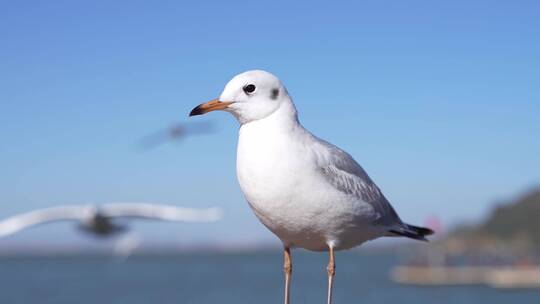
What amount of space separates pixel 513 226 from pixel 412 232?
423 feet

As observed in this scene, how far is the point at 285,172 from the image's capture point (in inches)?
147

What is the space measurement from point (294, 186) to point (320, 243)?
41cm

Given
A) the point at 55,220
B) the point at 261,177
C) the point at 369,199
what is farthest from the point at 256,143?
the point at 55,220

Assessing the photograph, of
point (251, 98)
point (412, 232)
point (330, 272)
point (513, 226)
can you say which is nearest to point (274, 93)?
point (251, 98)

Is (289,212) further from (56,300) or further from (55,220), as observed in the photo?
(56,300)

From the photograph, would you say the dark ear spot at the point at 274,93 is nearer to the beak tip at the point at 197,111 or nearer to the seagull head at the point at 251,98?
the seagull head at the point at 251,98

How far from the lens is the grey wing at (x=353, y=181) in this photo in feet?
13.0

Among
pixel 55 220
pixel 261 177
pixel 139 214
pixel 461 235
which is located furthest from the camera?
pixel 461 235

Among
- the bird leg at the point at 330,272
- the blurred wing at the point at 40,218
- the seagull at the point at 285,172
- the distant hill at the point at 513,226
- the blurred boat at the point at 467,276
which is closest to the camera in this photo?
the seagull at the point at 285,172

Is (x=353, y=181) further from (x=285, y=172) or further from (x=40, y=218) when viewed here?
(x=40, y=218)

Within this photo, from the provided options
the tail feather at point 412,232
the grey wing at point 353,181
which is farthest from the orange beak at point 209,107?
the tail feather at point 412,232

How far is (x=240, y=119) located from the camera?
12.7ft

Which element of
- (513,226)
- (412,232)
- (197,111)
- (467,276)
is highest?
(513,226)

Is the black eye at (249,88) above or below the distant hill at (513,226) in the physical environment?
below
